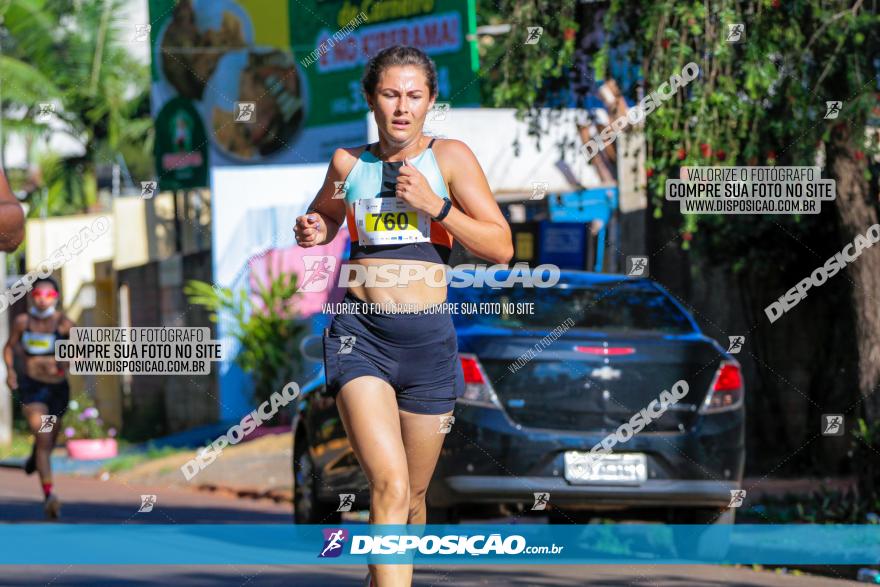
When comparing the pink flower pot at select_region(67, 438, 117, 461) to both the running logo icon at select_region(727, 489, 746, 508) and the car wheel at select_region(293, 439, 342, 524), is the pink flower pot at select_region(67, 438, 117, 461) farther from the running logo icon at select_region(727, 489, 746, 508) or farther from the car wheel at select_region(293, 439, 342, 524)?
the running logo icon at select_region(727, 489, 746, 508)

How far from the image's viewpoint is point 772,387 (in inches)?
600

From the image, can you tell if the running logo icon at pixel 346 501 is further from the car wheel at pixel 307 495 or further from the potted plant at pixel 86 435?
the potted plant at pixel 86 435

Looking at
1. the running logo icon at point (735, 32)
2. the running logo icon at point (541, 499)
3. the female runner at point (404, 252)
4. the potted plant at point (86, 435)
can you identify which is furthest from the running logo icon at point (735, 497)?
the potted plant at point (86, 435)

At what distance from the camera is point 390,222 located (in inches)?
218

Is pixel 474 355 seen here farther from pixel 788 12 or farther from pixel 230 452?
pixel 230 452

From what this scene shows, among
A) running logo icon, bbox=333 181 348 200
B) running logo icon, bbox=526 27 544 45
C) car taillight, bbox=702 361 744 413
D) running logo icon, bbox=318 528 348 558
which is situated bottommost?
running logo icon, bbox=318 528 348 558

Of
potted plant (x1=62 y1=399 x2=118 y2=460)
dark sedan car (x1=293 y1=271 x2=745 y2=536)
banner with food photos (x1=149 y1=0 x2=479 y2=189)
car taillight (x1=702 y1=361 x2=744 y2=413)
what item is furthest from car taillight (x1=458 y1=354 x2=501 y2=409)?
potted plant (x1=62 y1=399 x2=118 y2=460)

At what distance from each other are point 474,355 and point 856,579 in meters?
2.40

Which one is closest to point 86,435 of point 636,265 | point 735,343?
point 735,343

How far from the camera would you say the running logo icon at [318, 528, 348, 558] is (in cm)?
658

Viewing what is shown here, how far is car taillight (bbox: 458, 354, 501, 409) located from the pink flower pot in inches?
614

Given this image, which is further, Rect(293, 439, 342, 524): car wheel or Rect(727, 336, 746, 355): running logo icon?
Rect(727, 336, 746, 355): running logo icon

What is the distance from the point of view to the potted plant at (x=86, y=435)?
2314cm

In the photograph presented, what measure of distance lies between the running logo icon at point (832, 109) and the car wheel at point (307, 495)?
4041 mm
